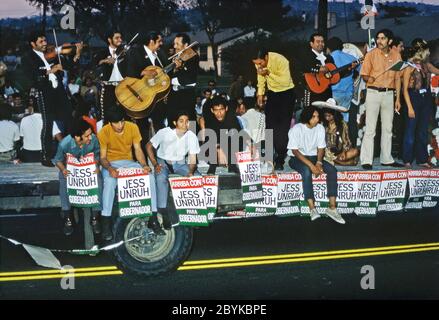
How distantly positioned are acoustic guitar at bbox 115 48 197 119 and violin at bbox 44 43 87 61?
108cm

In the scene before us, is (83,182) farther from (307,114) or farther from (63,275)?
(307,114)

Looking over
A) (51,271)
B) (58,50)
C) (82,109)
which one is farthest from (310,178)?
(58,50)

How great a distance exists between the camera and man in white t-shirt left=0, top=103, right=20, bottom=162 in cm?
864

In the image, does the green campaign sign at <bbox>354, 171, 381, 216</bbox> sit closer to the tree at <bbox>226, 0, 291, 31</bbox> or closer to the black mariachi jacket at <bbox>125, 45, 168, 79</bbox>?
the black mariachi jacket at <bbox>125, 45, 168, 79</bbox>

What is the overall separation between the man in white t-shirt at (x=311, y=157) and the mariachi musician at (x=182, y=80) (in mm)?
1193

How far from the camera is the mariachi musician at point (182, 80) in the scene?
7727 millimetres

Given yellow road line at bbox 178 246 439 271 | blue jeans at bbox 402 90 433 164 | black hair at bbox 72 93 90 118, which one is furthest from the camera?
blue jeans at bbox 402 90 433 164

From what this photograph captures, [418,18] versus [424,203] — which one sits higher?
[418,18]

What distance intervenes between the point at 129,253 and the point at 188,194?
771 millimetres

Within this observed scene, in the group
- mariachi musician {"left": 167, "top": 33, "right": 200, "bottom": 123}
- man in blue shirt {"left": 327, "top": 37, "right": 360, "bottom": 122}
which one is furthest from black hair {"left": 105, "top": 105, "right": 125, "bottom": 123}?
man in blue shirt {"left": 327, "top": 37, "right": 360, "bottom": 122}

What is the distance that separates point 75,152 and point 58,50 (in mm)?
1932
